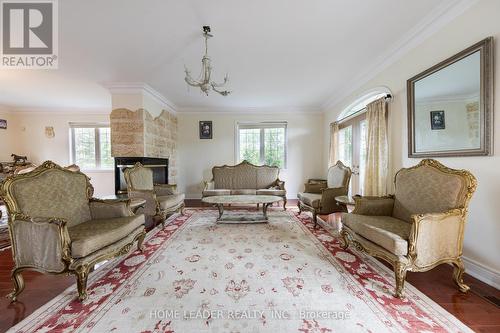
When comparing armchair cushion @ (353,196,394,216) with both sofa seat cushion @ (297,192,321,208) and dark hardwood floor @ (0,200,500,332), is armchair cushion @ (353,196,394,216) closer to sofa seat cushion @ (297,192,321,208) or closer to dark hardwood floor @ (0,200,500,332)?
dark hardwood floor @ (0,200,500,332)

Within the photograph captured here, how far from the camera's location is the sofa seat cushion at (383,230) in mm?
1766

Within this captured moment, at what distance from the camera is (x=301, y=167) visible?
6.43 m

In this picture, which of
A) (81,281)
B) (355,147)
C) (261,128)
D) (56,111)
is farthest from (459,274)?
(56,111)

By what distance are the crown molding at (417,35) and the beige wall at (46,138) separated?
283 inches

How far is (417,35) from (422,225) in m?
2.43

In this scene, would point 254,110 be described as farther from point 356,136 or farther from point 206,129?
point 356,136

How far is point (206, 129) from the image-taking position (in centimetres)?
641

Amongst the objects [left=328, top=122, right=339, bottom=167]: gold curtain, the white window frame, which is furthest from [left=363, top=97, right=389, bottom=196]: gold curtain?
the white window frame

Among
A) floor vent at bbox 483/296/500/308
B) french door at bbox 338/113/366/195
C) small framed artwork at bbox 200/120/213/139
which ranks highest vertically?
small framed artwork at bbox 200/120/213/139

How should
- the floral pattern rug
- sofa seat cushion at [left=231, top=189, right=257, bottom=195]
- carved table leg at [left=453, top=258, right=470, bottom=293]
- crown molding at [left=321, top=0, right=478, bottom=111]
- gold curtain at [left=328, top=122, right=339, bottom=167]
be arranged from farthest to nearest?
gold curtain at [left=328, top=122, right=339, bottom=167], sofa seat cushion at [left=231, top=189, right=257, bottom=195], crown molding at [left=321, top=0, right=478, bottom=111], carved table leg at [left=453, top=258, right=470, bottom=293], the floral pattern rug

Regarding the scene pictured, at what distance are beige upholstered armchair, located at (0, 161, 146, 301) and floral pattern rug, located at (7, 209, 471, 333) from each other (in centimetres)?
28

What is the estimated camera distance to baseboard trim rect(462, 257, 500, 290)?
6.16 ft

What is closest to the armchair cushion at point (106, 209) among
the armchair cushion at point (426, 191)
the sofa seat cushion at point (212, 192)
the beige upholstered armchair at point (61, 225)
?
the beige upholstered armchair at point (61, 225)

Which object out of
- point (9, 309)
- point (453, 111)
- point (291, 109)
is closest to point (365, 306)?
point (453, 111)
